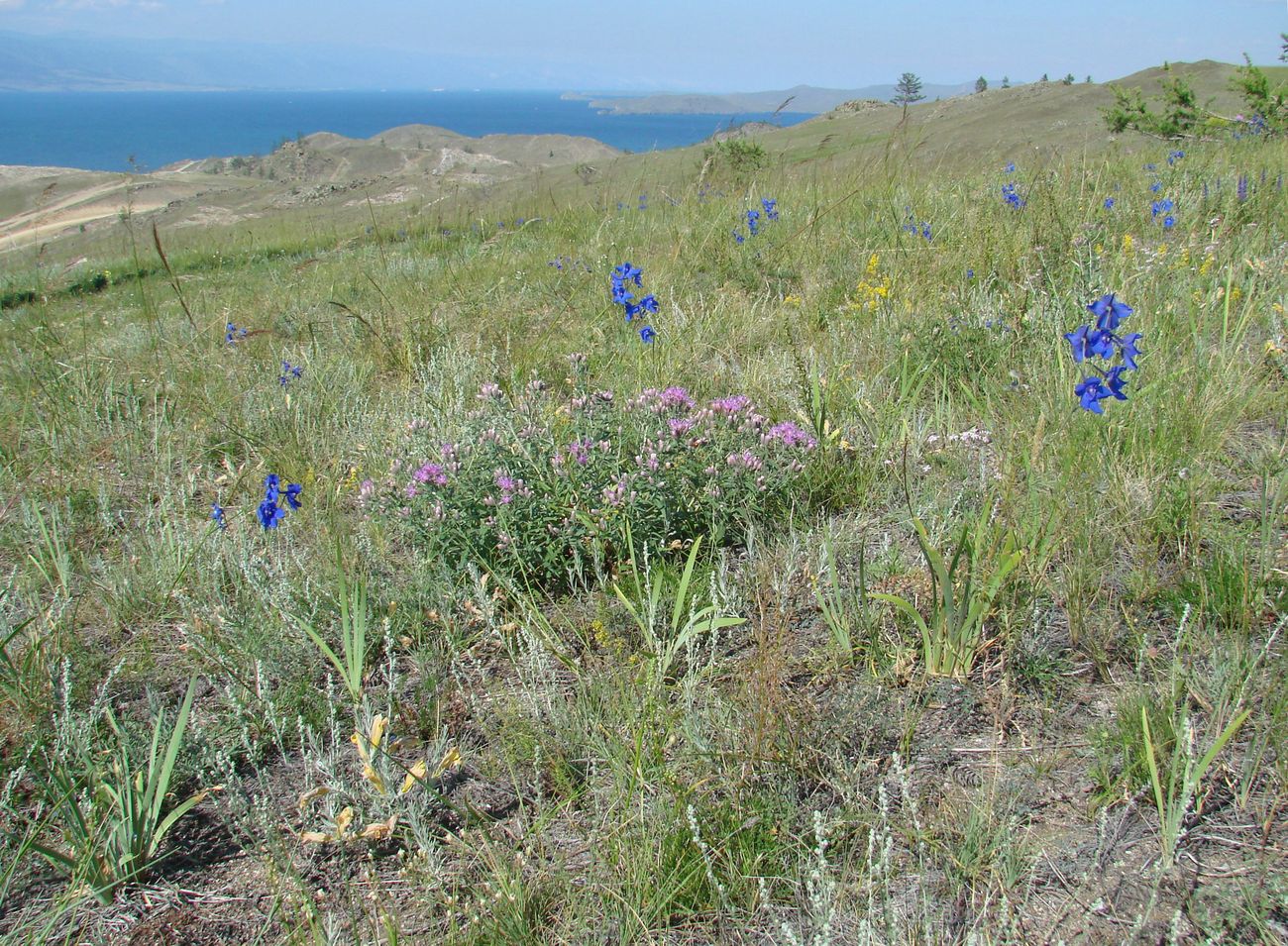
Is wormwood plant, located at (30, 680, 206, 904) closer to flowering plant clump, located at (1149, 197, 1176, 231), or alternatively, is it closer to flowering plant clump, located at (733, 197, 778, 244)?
flowering plant clump, located at (733, 197, 778, 244)

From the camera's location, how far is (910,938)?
49.3 inches

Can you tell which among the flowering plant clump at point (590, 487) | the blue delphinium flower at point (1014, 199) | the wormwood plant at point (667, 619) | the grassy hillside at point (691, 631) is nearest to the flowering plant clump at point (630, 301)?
the grassy hillside at point (691, 631)

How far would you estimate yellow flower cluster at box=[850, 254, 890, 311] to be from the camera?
12.6 ft

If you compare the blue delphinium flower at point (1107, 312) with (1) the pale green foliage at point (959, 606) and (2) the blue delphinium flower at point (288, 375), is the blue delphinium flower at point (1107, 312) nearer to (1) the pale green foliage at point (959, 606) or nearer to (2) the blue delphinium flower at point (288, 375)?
(1) the pale green foliage at point (959, 606)

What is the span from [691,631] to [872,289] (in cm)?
266

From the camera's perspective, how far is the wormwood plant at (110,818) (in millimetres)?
1478

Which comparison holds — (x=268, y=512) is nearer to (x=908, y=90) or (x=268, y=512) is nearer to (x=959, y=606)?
(x=959, y=606)

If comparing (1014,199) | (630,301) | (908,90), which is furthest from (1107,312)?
(908,90)

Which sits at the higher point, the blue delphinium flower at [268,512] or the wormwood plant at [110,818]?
the blue delphinium flower at [268,512]

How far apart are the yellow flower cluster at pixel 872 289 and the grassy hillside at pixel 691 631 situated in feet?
0.13

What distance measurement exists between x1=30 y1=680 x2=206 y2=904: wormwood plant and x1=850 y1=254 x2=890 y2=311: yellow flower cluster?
334 centimetres

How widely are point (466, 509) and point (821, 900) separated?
4.87ft

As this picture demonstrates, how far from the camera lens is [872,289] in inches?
153

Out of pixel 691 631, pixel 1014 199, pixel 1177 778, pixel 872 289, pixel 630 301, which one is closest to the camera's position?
pixel 1177 778
